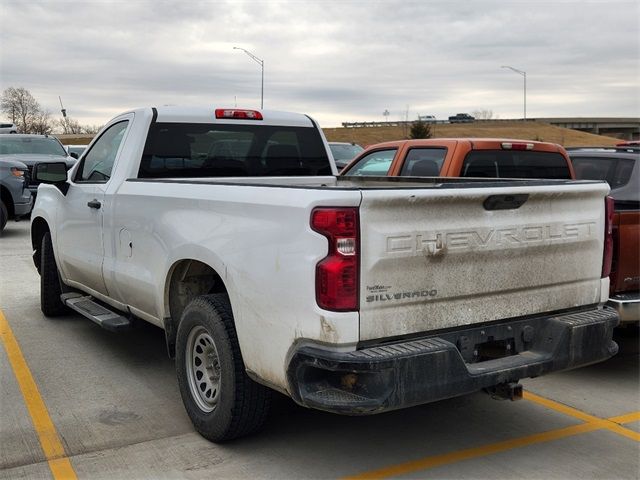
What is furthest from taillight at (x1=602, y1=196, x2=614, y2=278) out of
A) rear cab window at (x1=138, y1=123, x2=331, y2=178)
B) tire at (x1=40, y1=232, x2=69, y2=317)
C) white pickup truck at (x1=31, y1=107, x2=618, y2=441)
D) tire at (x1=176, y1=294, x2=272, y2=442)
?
tire at (x1=40, y1=232, x2=69, y2=317)

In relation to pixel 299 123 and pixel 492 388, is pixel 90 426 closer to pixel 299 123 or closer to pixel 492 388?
pixel 492 388

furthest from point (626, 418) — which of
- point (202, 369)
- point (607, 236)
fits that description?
point (202, 369)

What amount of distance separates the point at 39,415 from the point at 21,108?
82.6 meters

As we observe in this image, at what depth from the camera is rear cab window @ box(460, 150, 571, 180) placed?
679cm

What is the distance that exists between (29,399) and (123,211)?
1481 millimetres

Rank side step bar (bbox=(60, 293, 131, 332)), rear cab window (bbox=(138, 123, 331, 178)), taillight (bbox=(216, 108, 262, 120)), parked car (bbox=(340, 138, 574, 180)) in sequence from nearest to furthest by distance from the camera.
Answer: side step bar (bbox=(60, 293, 131, 332)), rear cab window (bbox=(138, 123, 331, 178)), taillight (bbox=(216, 108, 262, 120)), parked car (bbox=(340, 138, 574, 180))

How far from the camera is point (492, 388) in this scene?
3.90 metres

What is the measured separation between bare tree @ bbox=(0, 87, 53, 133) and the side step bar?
7631 centimetres

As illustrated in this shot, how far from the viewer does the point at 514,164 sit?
699 centimetres

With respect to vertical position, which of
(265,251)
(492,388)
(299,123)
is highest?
(299,123)

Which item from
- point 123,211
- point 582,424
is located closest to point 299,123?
point 123,211

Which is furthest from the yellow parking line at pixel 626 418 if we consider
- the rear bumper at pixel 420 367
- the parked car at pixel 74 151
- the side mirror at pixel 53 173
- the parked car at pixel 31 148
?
A: the parked car at pixel 74 151

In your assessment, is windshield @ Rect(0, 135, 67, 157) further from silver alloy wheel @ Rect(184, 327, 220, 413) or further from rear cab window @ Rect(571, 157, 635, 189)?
silver alloy wheel @ Rect(184, 327, 220, 413)

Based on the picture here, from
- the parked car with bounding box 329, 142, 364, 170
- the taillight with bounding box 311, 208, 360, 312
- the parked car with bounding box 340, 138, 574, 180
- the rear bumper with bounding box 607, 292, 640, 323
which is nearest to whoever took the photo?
the taillight with bounding box 311, 208, 360, 312
